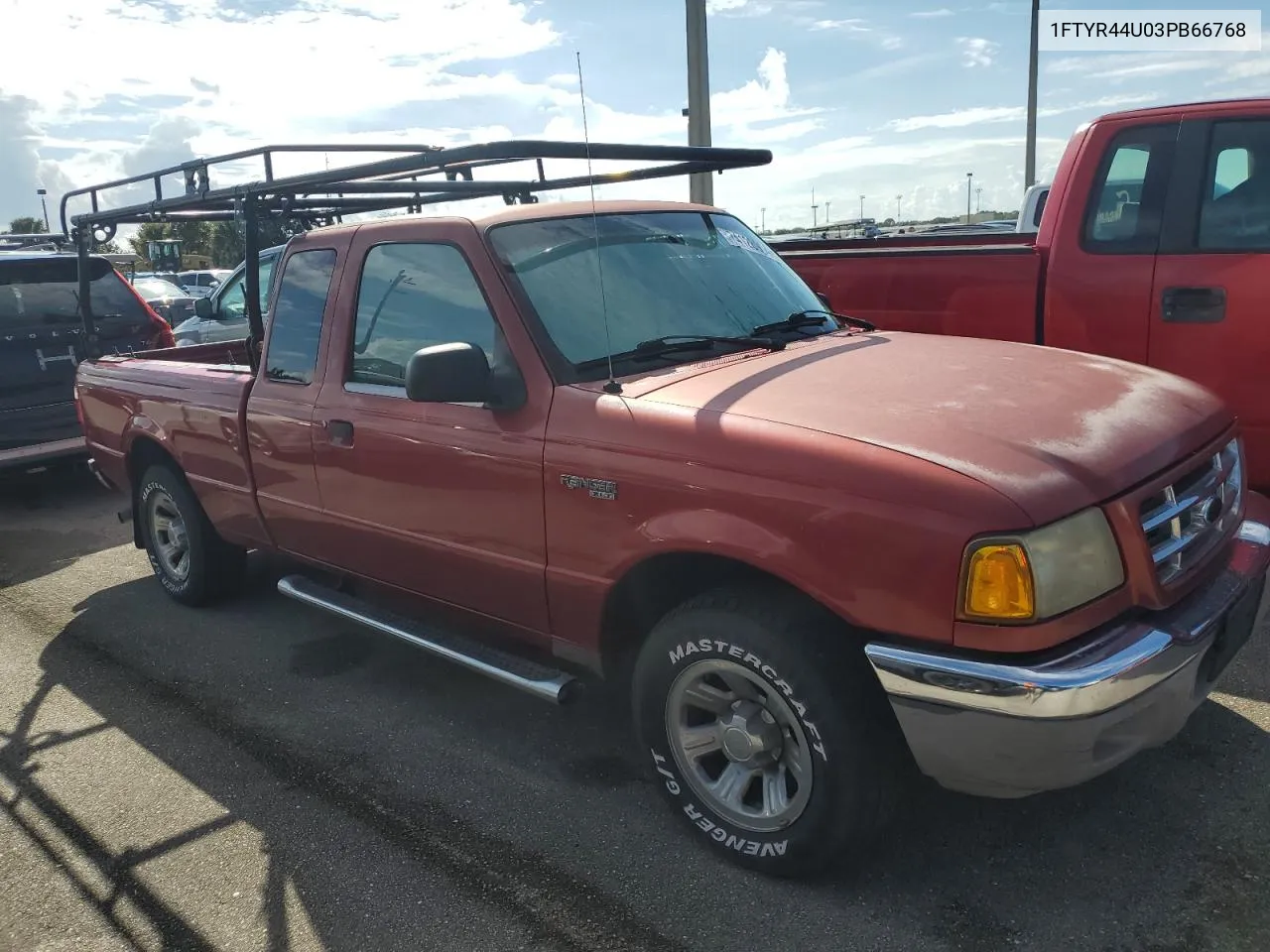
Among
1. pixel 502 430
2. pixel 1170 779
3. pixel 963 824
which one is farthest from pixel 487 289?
pixel 1170 779

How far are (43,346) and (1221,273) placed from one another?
7.91 m

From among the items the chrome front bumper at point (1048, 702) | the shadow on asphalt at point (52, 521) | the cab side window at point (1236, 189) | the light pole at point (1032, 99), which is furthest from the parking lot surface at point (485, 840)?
the light pole at point (1032, 99)

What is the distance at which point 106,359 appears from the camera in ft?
18.9

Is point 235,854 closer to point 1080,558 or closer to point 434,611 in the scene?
point 434,611

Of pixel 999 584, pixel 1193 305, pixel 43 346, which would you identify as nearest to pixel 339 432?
pixel 999 584

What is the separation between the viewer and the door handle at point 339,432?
3764 millimetres

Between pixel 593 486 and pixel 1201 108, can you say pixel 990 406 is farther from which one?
pixel 1201 108

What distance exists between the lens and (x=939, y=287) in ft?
16.5

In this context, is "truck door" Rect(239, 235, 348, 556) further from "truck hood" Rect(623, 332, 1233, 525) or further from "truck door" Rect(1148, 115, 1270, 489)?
"truck door" Rect(1148, 115, 1270, 489)

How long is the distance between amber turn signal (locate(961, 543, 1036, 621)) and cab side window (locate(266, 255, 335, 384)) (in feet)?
8.99

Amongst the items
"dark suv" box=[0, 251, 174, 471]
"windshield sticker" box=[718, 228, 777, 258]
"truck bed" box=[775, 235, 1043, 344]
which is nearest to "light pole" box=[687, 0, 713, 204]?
"truck bed" box=[775, 235, 1043, 344]

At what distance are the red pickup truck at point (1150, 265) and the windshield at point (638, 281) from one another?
1.37m

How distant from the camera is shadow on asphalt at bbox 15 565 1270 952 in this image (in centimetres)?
264

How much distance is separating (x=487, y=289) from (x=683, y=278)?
73 centimetres
